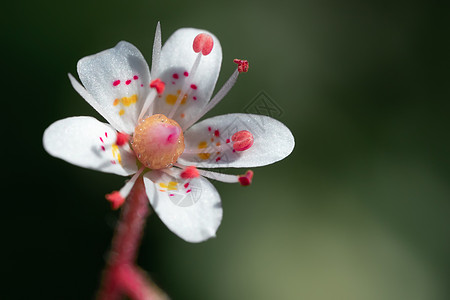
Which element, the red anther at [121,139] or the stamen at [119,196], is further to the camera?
A: the red anther at [121,139]

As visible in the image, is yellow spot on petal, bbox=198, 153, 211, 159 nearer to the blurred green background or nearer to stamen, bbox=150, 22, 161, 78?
stamen, bbox=150, 22, 161, 78

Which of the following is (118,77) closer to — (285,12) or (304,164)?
(304,164)

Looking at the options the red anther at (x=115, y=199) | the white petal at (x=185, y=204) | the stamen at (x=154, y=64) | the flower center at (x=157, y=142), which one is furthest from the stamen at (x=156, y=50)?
the red anther at (x=115, y=199)

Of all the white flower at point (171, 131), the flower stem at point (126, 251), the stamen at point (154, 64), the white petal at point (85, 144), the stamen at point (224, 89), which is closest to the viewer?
the white petal at point (85, 144)

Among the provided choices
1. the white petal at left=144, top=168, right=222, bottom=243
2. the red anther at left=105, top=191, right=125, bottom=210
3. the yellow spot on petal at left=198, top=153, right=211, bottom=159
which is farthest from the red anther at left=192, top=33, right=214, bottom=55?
the red anther at left=105, top=191, right=125, bottom=210

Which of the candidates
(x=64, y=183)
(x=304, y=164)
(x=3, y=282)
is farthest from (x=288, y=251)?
(x=3, y=282)

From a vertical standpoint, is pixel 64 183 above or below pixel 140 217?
below

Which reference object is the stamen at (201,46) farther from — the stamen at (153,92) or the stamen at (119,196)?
the stamen at (119,196)

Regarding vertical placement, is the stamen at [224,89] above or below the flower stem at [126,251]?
above
